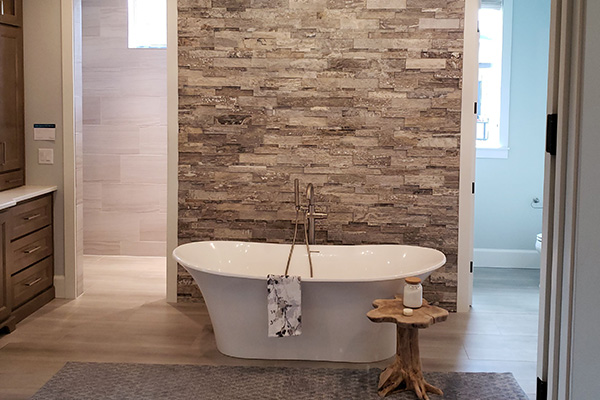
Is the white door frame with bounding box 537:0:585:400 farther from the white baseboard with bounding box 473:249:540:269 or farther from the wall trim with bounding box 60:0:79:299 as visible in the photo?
the white baseboard with bounding box 473:249:540:269

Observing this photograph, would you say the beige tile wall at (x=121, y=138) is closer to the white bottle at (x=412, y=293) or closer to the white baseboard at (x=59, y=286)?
the white baseboard at (x=59, y=286)

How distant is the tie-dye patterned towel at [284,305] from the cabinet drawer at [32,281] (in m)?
1.80

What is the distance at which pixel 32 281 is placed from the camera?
4816 mm

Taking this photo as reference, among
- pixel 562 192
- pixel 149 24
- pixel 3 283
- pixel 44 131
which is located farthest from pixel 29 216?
pixel 562 192

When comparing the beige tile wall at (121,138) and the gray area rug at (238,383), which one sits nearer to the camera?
the gray area rug at (238,383)

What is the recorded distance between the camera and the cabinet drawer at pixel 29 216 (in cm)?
450

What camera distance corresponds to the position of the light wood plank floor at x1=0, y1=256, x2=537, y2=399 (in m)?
3.93

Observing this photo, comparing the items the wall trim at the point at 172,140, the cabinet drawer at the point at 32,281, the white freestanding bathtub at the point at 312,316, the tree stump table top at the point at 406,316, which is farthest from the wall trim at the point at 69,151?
the tree stump table top at the point at 406,316

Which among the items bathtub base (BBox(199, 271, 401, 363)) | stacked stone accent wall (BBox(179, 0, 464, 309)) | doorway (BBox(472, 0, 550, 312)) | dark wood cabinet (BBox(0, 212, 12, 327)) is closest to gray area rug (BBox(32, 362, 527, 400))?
bathtub base (BBox(199, 271, 401, 363))

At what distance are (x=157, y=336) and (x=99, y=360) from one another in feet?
1.65

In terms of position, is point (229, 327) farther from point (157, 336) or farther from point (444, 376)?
point (444, 376)

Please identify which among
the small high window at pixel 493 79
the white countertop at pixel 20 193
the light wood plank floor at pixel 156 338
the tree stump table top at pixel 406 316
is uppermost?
the small high window at pixel 493 79

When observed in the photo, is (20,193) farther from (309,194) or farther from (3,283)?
(309,194)

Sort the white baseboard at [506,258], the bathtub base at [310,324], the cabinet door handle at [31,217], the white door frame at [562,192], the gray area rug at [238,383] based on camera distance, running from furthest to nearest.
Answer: the white baseboard at [506,258] → the cabinet door handle at [31,217] → the bathtub base at [310,324] → the gray area rug at [238,383] → the white door frame at [562,192]
